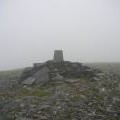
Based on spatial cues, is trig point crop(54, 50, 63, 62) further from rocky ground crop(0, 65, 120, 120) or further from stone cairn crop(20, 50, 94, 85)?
rocky ground crop(0, 65, 120, 120)

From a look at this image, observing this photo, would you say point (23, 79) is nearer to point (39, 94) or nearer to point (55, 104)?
point (39, 94)

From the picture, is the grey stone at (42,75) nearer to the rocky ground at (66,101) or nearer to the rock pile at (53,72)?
the rock pile at (53,72)

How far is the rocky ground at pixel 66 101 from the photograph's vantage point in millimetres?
21984

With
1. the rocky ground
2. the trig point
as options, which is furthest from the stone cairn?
the rocky ground

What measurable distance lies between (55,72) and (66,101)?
11.8 meters

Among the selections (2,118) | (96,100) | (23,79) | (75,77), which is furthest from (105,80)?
(2,118)

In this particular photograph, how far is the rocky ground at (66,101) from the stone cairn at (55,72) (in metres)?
1.53

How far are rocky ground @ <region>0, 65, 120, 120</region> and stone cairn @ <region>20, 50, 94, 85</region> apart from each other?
153 centimetres

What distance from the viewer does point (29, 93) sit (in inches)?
1222

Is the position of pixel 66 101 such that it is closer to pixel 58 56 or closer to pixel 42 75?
pixel 42 75

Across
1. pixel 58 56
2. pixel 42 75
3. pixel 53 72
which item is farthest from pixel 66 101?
pixel 58 56

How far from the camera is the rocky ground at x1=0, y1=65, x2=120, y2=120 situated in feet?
72.1

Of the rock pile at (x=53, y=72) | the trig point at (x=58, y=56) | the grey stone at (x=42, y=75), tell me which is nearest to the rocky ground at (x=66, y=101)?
the grey stone at (x=42, y=75)

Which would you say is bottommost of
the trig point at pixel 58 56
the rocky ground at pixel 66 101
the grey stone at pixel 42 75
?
the rocky ground at pixel 66 101
